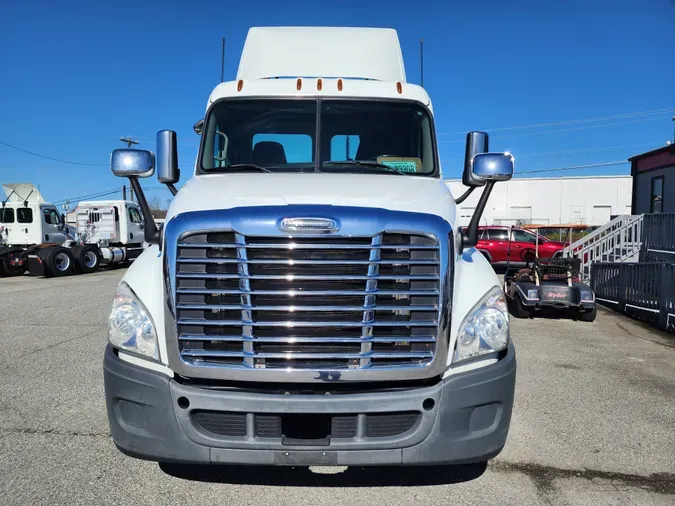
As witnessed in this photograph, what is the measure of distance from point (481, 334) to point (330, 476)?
1.40 m

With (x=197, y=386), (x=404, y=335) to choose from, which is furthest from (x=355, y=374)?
(x=197, y=386)

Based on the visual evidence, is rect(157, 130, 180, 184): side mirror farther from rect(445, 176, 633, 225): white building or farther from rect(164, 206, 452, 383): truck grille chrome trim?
rect(445, 176, 633, 225): white building

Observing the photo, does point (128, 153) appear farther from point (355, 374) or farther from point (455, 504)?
point (455, 504)

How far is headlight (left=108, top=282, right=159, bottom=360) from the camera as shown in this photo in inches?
113

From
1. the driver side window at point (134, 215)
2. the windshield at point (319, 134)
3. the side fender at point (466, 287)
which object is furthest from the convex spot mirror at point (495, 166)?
the driver side window at point (134, 215)

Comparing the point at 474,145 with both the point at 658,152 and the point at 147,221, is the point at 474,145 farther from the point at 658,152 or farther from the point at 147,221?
the point at 658,152

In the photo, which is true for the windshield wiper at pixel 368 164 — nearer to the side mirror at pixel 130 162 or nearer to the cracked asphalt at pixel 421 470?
the side mirror at pixel 130 162

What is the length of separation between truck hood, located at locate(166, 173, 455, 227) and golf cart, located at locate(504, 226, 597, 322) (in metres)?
5.71

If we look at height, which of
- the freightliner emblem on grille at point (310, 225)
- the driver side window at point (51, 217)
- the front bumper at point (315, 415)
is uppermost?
the driver side window at point (51, 217)

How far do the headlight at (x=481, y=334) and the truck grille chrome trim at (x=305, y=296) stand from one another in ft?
0.45

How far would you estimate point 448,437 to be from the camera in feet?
8.96

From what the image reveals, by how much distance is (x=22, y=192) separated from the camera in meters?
20.7

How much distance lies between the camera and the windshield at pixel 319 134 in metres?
4.23

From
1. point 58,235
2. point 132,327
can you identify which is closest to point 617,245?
point 132,327
